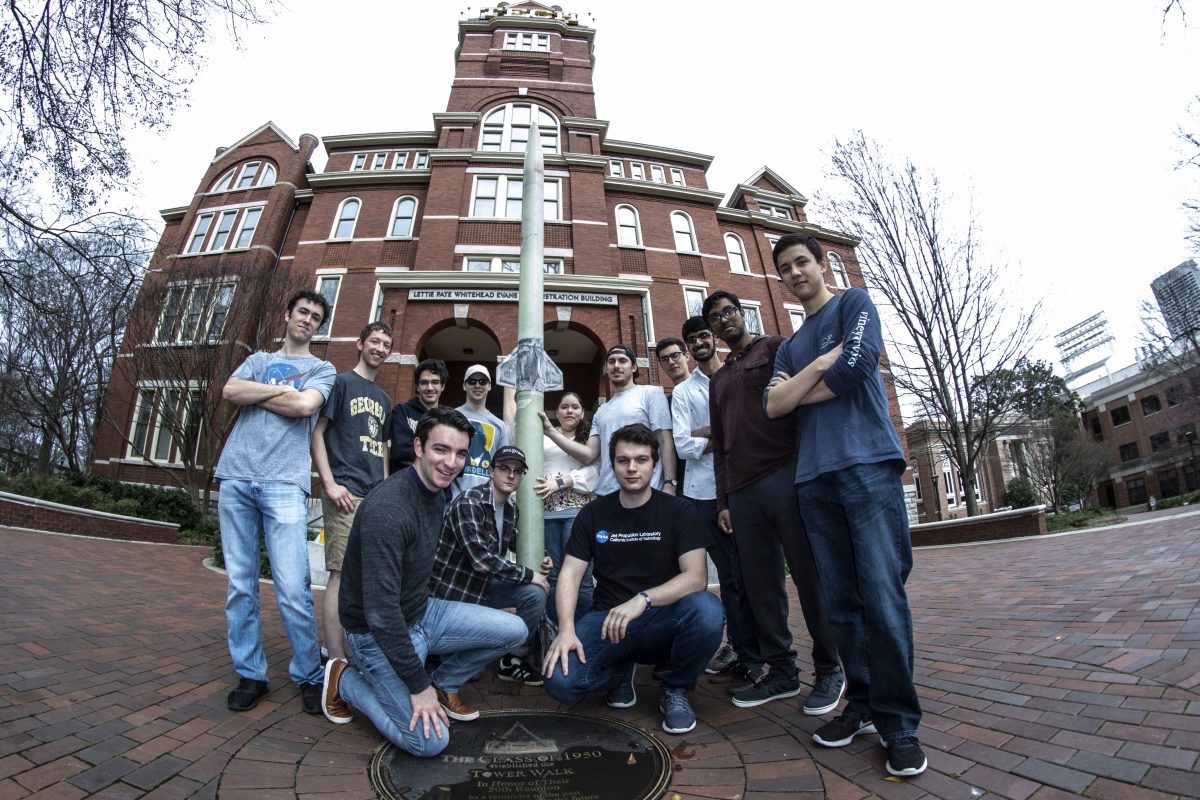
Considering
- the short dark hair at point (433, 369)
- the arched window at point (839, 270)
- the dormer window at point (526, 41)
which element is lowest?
the short dark hair at point (433, 369)

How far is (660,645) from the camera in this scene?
9.48 feet

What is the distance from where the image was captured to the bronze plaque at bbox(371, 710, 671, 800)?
6.75ft

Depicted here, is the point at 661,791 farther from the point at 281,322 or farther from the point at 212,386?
the point at 281,322

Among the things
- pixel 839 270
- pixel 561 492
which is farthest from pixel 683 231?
pixel 561 492

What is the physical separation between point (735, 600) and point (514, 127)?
21007 mm

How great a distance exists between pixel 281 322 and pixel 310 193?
867 cm

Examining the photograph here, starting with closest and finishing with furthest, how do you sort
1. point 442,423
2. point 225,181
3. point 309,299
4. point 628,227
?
point 442,423, point 309,299, point 628,227, point 225,181

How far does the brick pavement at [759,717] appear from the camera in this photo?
1946mm

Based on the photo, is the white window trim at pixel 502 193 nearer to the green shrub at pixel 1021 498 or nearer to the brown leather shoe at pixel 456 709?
the green shrub at pixel 1021 498

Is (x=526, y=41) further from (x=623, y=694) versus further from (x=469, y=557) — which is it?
(x=623, y=694)

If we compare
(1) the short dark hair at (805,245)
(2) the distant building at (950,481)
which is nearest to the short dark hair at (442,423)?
(1) the short dark hair at (805,245)

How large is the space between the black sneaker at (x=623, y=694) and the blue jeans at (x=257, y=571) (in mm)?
1642

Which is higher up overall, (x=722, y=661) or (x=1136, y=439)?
(x=1136, y=439)

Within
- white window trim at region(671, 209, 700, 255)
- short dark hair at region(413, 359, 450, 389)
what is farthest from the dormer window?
short dark hair at region(413, 359, 450, 389)
